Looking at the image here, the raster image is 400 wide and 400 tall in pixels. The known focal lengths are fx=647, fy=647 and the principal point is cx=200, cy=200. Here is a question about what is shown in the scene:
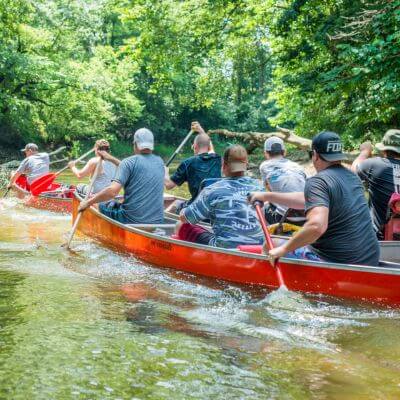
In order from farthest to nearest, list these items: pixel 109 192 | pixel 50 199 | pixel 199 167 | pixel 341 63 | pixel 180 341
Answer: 1. pixel 341 63
2. pixel 50 199
3. pixel 199 167
4. pixel 109 192
5. pixel 180 341

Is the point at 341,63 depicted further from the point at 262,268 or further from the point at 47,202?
the point at 262,268

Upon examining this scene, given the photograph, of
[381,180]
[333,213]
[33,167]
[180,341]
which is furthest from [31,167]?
[180,341]

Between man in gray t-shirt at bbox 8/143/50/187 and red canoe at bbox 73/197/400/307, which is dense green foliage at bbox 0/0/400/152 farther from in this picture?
man in gray t-shirt at bbox 8/143/50/187

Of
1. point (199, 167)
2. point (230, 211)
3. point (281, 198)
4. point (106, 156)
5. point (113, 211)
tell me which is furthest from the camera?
point (106, 156)

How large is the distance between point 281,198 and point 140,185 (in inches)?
100.0

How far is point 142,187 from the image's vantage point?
805cm

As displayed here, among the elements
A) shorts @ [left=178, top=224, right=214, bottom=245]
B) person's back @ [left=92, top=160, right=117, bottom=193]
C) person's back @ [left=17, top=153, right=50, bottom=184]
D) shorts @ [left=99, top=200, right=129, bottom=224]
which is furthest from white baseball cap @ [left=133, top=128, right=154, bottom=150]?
person's back @ [left=17, top=153, right=50, bottom=184]

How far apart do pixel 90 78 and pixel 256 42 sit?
801 centimetres

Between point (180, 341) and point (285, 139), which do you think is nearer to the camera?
point (180, 341)

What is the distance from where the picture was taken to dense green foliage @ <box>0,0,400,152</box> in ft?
37.1

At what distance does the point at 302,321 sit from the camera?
17.3 feet

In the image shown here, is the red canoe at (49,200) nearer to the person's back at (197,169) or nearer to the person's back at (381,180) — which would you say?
the person's back at (197,169)

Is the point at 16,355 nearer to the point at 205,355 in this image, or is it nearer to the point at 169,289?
the point at 205,355

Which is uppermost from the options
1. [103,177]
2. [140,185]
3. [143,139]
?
[143,139]
